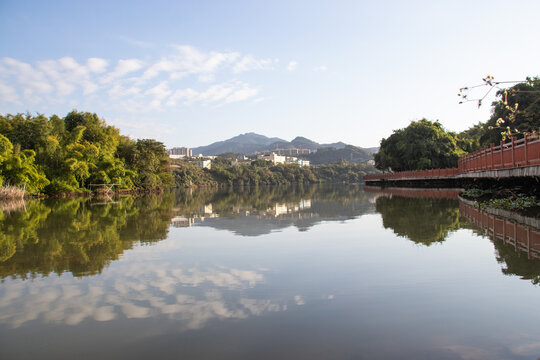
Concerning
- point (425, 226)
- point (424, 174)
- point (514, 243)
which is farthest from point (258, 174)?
point (514, 243)

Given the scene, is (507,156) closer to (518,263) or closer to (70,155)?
(518,263)

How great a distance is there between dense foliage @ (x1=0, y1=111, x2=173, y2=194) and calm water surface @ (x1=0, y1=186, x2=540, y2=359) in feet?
72.1

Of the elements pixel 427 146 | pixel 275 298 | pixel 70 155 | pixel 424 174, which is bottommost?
pixel 275 298

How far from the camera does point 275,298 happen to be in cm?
434

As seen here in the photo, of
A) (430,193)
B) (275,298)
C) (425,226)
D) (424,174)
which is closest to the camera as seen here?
(275,298)

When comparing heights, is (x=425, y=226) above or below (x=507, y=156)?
below

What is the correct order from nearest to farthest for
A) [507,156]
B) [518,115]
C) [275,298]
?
[275,298], [507,156], [518,115]

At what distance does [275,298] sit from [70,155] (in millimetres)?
32818

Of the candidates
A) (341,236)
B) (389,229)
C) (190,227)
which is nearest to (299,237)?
(341,236)

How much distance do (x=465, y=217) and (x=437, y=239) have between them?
435cm

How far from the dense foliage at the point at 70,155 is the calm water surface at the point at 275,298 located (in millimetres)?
21962

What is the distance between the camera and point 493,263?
19.1ft

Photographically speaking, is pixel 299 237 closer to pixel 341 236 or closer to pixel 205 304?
pixel 341 236

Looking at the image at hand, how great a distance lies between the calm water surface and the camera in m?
3.17
